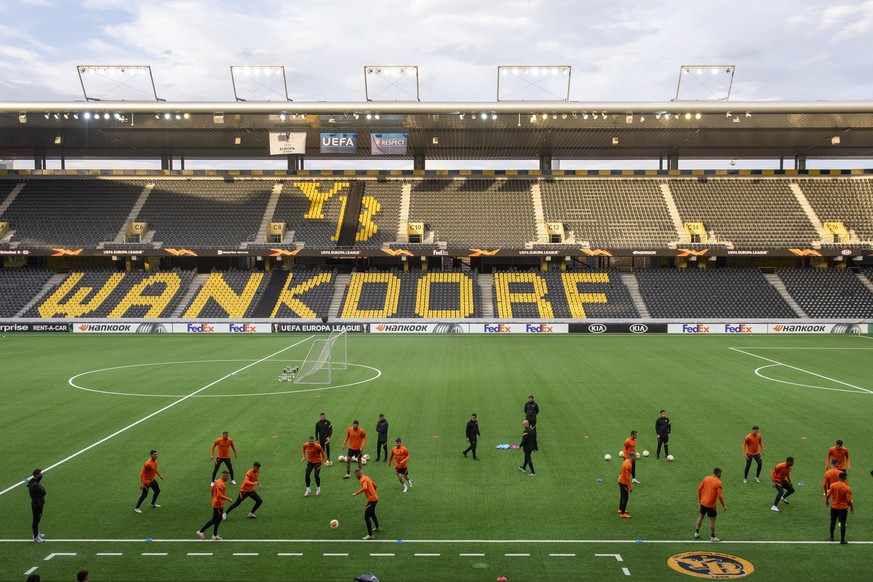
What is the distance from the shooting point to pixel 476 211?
65188mm

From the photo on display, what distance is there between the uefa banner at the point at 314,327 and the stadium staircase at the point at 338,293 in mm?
2646

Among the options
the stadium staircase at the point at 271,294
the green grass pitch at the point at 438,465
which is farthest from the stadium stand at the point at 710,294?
the stadium staircase at the point at 271,294

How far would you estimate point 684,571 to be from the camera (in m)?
12.2

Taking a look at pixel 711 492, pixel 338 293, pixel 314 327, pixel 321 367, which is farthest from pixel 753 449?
pixel 338 293

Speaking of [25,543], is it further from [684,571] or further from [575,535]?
[684,571]

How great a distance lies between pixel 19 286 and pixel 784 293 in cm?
6552

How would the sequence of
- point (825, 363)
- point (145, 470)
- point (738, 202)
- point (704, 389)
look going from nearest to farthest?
point (145, 470)
point (704, 389)
point (825, 363)
point (738, 202)

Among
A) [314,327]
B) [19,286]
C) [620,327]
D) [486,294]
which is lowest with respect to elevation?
[314,327]

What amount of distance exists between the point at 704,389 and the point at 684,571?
17844 millimetres

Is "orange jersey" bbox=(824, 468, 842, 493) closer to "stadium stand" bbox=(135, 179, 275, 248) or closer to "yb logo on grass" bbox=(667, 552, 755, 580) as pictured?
"yb logo on grass" bbox=(667, 552, 755, 580)

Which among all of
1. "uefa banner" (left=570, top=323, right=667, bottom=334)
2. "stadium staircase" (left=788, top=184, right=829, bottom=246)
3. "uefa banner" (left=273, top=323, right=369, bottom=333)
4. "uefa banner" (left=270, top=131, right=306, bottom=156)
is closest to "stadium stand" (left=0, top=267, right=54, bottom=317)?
"uefa banner" (left=273, top=323, right=369, bottom=333)

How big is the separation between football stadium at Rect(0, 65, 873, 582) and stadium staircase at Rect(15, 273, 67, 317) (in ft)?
1.39

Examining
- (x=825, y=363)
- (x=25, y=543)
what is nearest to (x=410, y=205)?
(x=825, y=363)

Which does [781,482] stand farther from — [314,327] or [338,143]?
[338,143]
